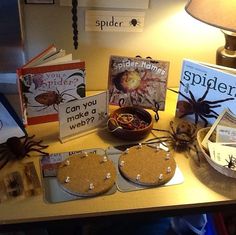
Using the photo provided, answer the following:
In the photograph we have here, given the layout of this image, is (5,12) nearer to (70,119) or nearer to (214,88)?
(70,119)

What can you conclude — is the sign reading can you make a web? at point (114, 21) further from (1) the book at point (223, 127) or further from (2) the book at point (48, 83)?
(1) the book at point (223, 127)

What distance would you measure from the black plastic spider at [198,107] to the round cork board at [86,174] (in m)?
0.35

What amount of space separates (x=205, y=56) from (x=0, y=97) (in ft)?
2.57

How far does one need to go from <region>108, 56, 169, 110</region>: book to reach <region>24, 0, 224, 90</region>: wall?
6.2 inches

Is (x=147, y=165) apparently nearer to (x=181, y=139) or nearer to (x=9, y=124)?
(x=181, y=139)

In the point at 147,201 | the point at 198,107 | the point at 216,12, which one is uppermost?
the point at 216,12

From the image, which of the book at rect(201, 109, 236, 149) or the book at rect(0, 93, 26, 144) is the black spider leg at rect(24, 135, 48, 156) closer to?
the book at rect(0, 93, 26, 144)

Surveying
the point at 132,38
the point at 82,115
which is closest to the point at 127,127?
the point at 82,115

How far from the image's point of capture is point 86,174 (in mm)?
973

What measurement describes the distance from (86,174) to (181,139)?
32 cm

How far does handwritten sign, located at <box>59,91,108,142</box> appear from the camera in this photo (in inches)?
41.9

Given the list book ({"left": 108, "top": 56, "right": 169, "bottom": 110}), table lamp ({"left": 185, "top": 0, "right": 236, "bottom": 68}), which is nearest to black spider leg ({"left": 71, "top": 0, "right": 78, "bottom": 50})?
book ({"left": 108, "top": 56, "right": 169, "bottom": 110})

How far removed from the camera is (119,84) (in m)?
1.22

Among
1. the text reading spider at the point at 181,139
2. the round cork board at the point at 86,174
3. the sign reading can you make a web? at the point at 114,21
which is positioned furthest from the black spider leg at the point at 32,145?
the sign reading can you make a web? at the point at 114,21
